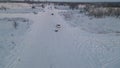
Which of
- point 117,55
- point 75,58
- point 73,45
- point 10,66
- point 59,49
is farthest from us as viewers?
point 73,45

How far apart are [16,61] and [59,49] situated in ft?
14.3

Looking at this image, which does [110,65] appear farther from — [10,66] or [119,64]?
[10,66]

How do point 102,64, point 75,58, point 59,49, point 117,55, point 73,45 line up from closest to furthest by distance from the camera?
point 102,64, point 75,58, point 117,55, point 59,49, point 73,45

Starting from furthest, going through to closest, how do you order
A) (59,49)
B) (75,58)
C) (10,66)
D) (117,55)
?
(59,49), (117,55), (75,58), (10,66)

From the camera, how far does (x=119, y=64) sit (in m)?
12.7

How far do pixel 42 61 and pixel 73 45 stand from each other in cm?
527

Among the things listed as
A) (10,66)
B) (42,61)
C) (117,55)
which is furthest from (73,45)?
(10,66)

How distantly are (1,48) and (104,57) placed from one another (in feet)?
23.7

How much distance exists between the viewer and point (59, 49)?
1630 cm

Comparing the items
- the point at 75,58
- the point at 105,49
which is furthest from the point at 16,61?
the point at 105,49

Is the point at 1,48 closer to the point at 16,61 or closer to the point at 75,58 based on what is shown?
the point at 16,61

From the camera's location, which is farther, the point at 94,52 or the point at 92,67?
the point at 94,52

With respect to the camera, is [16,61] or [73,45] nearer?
[16,61]

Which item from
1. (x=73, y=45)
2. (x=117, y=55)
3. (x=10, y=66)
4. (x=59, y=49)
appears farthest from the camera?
(x=73, y=45)
